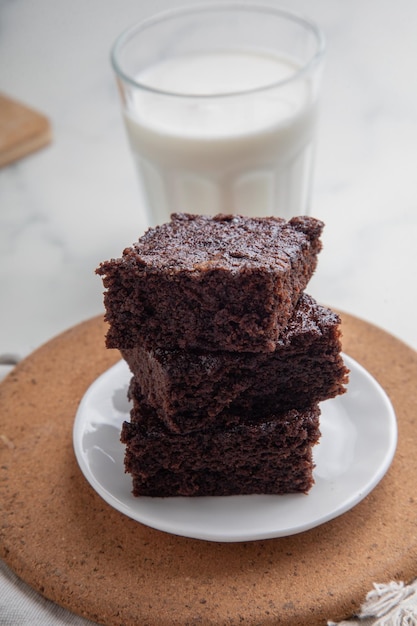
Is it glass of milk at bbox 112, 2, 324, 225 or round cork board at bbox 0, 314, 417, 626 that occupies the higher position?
glass of milk at bbox 112, 2, 324, 225

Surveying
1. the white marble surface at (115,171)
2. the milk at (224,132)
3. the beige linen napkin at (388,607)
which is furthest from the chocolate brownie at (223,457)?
the milk at (224,132)

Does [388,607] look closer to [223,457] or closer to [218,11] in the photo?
[223,457]

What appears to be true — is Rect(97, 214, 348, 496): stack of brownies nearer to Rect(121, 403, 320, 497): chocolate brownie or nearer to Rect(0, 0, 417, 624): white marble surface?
Rect(121, 403, 320, 497): chocolate brownie

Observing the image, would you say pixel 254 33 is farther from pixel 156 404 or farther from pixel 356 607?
pixel 356 607

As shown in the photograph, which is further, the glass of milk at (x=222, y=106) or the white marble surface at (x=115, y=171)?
the white marble surface at (x=115, y=171)

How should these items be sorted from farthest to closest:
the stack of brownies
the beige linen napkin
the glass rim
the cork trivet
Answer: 1. the cork trivet
2. the glass rim
3. the stack of brownies
4. the beige linen napkin

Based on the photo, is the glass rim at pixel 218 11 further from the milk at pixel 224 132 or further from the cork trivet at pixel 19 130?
the cork trivet at pixel 19 130

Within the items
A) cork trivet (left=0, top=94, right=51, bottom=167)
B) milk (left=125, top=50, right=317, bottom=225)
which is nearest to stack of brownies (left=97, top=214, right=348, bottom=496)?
milk (left=125, top=50, right=317, bottom=225)
